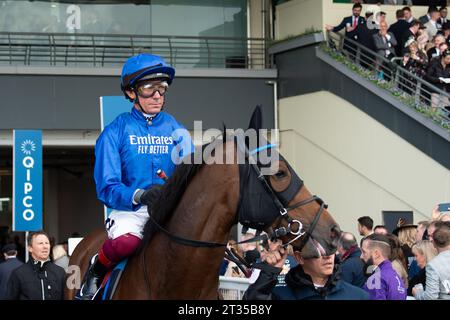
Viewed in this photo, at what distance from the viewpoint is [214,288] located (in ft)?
16.0

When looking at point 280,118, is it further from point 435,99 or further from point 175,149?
point 175,149

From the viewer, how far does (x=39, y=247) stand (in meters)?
8.09

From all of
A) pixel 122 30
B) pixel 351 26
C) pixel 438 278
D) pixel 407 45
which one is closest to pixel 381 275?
pixel 438 278

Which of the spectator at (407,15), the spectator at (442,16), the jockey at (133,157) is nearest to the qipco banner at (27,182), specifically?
the jockey at (133,157)

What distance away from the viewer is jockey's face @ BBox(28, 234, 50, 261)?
8.09 meters

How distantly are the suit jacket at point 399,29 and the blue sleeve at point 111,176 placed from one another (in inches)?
497

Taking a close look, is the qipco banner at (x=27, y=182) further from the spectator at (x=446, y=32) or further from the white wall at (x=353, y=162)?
the spectator at (x=446, y=32)

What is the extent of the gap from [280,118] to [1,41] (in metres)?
6.66

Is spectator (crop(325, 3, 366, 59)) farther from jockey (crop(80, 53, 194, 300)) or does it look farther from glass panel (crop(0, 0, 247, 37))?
jockey (crop(80, 53, 194, 300))

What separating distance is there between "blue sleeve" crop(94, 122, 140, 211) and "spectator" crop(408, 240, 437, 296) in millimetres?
3509

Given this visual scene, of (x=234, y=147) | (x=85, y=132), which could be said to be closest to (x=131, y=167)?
(x=234, y=147)

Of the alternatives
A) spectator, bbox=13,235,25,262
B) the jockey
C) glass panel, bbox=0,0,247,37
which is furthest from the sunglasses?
spectator, bbox=13,235,25,262

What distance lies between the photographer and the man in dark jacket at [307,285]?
15.0ft

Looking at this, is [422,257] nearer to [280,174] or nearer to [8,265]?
[280,174]
